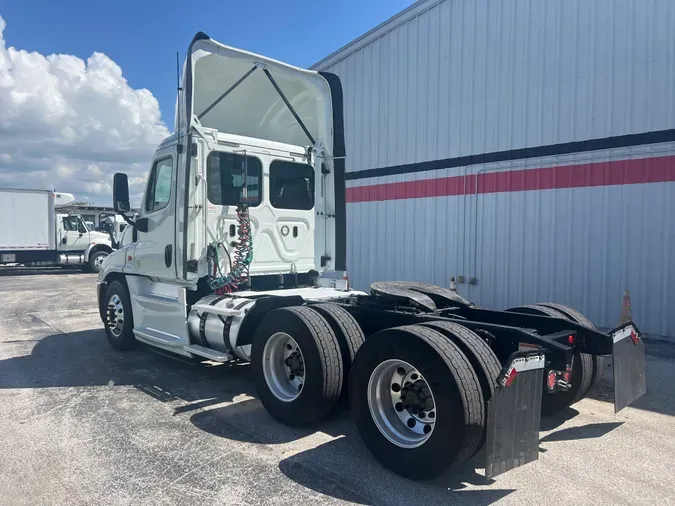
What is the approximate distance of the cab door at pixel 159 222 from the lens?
6.36 meters

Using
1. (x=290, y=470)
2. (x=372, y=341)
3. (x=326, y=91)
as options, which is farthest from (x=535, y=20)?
(x=290, y=470)

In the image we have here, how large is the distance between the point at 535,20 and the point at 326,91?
503 centimetres

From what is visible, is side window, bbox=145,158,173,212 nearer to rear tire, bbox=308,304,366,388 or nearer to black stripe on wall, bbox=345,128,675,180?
rear tire, bbox=308,304,366,388

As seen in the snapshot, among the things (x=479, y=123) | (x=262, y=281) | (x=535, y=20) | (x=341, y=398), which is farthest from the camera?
(x=479, y=123)

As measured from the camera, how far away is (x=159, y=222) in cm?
660

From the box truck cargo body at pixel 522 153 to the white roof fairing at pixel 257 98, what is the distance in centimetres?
453

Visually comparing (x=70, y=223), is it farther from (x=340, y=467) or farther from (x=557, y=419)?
(x=557, y=419)

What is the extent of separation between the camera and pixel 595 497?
334cm

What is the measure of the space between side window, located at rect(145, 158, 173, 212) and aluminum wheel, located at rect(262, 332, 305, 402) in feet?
8.76

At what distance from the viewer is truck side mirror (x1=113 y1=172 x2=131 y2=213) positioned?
6680mm

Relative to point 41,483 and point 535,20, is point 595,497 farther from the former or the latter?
point 535,20

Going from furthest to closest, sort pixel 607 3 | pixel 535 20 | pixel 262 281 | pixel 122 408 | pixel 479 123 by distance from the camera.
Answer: pixel 479 123 < pixel 535 20 < pixel 607 3 < pixel 262 281 < pixel 122 408

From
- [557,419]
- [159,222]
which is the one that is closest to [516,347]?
[557,419]

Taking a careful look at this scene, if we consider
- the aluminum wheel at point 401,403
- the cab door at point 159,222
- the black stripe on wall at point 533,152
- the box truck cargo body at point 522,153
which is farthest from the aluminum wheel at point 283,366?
the black stripe on wall at point 533,152
